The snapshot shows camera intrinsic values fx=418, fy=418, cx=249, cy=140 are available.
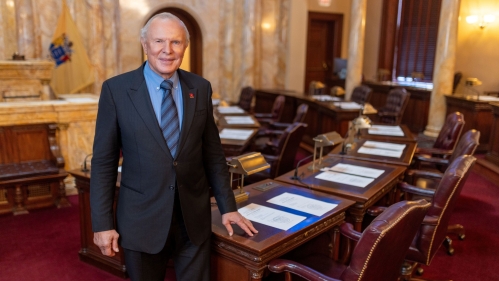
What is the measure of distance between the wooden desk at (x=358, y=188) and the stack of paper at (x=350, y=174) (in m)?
0.05

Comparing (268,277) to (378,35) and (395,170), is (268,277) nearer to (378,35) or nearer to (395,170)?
(395,170)

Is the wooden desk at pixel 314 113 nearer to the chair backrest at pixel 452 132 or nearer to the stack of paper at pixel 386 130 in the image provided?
the stack of paper at pixel 386 130

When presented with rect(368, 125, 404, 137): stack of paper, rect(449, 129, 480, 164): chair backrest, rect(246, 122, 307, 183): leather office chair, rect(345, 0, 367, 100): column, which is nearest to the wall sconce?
rect(345, 0, 367, 100): column

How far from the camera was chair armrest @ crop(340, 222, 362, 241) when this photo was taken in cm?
217

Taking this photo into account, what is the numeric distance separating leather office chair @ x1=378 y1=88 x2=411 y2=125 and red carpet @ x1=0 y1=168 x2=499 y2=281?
2.97 meters

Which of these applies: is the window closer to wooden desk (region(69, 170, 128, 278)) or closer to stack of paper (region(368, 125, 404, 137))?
→ stack of paper (region(368, 125, 404, 137))

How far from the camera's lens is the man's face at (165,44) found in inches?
62.2

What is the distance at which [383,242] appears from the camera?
161cm

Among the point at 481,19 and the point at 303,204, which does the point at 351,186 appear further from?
the point at 481,19

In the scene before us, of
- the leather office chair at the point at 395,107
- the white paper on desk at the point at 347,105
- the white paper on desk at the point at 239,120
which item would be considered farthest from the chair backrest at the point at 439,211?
the leather office chair at the point at 395,107

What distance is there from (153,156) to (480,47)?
33.0 ft

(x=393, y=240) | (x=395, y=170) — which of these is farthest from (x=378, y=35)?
(x=393, y=240)

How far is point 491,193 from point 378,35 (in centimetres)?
773

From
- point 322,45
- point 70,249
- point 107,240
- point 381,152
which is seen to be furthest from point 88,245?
point 322,45
